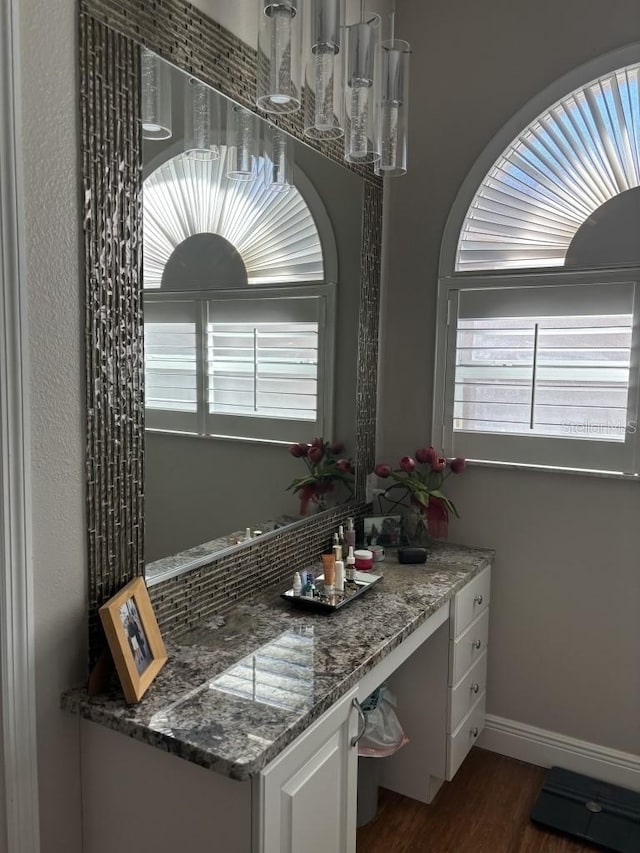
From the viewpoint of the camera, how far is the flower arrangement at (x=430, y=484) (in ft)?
8.27

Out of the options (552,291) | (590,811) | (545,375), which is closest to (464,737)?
(590,811)

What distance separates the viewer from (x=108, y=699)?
1389 millimetres

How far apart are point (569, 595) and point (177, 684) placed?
1.60 meters

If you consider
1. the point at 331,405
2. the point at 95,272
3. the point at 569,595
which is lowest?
the point at 569,595

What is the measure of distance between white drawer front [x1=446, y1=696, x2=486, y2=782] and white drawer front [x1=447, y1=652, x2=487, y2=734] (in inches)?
1.2

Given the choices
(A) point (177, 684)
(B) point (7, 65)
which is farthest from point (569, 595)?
(B) point (7, 65)

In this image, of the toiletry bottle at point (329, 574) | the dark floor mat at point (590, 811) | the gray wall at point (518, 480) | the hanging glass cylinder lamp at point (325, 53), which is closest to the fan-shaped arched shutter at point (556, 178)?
the gray wall at point (518, 480)

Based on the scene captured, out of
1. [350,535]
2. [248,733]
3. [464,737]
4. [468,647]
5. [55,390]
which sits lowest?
[464,737]

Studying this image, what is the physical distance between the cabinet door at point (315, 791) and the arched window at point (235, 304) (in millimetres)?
782

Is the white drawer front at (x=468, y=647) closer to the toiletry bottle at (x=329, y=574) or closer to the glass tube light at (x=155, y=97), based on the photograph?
the toiletry bottle at (x=329, y=574)

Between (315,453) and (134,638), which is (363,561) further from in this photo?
(134,638)

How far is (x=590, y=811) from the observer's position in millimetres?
2244

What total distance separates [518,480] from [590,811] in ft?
3.73

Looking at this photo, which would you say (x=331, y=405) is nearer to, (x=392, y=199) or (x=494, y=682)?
(x=392, y=199)
